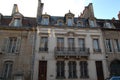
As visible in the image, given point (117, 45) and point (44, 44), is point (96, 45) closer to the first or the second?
point (117, 45)

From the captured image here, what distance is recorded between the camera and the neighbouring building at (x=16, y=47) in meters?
15.9

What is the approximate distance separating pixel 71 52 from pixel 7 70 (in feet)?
25.6

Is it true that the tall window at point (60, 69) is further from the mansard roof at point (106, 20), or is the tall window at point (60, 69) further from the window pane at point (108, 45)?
the mansard roof at point (106, 20)

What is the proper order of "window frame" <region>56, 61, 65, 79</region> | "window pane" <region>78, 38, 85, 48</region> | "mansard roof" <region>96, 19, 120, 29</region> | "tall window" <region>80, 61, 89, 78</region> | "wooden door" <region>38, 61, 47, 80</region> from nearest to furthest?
"wooden door" <region>38, 61, 47, 80</region> → "window frame" <region>56, 61, 65, 79</region> → "tall window" <region>80, 61, 89, 78</region> → "window pane" <region>78, 38, 85, 48</region> → "mansard roof" <region>96, 19, 120, 29</region>

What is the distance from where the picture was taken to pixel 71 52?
16906 millimetres

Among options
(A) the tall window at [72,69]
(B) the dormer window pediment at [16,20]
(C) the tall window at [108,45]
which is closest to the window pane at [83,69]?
(A) the tall window at [72,69]

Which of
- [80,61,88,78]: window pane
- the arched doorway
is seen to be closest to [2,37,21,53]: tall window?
[80,61,88,78]: window pane

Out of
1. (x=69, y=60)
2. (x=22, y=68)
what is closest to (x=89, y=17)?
(x=69, y=60)

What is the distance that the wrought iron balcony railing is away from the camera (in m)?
16.6

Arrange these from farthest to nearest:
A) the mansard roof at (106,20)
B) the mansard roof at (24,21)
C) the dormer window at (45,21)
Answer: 1. the mansard roof at (106,20)
2. the dormer window at (45,21)
3. the mansard roof at (24,21)

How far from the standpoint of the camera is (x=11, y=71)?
1602 cm

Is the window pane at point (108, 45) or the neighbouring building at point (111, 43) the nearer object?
the neighbouring building at point (111, 43)

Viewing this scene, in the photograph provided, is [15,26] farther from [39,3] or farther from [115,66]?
[115,66]

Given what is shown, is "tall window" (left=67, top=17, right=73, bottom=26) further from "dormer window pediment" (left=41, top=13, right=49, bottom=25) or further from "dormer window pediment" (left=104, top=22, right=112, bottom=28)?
"dormer window pediment" (left=104, top=22, right=112, bottom=28)
